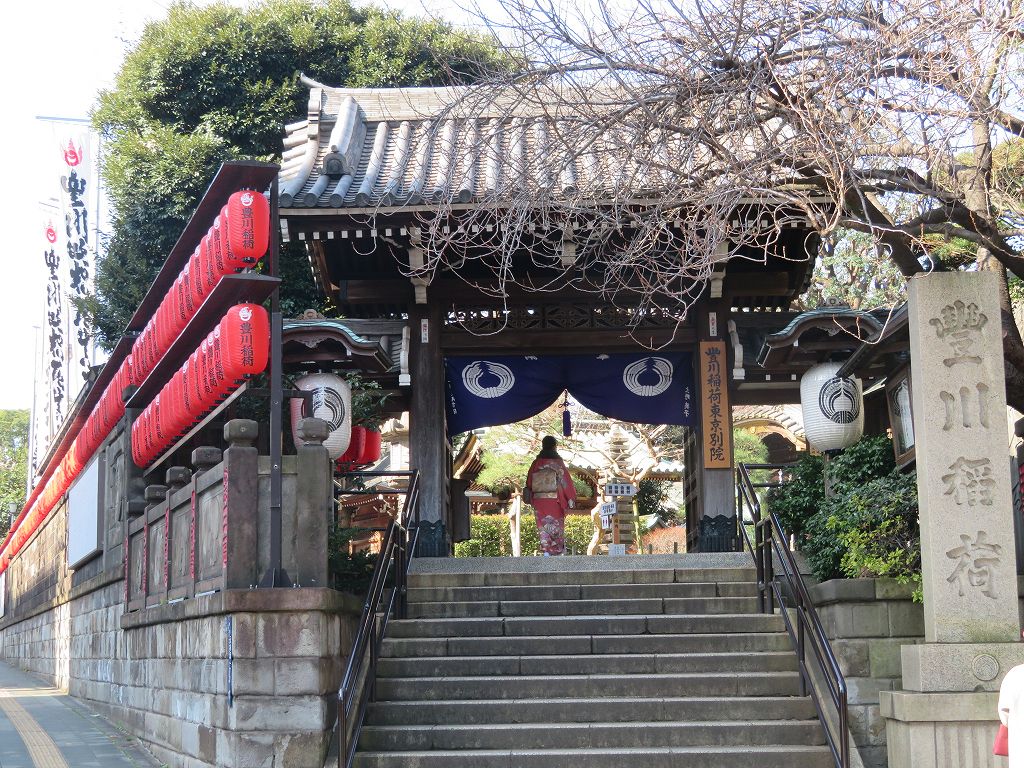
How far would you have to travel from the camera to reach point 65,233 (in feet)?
74.2

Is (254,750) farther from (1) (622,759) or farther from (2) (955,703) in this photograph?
(2) (955,703)

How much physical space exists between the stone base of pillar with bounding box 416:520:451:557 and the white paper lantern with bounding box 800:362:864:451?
4582mm

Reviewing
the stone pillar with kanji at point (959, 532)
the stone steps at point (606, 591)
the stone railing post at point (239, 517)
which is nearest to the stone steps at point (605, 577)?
the stone steps at point (606, 591)

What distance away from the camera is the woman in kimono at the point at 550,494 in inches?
598

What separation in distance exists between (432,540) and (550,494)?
2165mm

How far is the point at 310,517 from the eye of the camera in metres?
9.19

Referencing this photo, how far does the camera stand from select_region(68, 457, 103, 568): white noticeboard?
1791 cm

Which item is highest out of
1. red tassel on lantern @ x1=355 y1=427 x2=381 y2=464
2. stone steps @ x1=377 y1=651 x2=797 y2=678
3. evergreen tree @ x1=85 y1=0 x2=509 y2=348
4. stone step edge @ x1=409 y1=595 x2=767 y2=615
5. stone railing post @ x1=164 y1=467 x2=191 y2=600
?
evergreen tree @ x1=85 y1=0 x2=509 y2=348

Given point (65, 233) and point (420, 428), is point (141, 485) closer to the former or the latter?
point (420, 428)

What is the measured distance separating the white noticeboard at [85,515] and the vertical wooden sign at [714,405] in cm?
980

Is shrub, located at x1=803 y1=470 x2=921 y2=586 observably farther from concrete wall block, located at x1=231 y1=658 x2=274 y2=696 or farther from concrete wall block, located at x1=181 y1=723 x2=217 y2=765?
concrete wall block, located at x1=181 y1=723 x2=217 y2=765

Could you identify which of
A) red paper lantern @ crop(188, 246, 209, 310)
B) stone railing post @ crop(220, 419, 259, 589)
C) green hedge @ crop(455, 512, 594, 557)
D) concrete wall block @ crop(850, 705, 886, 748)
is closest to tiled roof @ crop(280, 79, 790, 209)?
red paper lantern @ crop(188, 246, 209, 310)

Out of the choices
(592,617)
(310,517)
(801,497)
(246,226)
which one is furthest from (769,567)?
(246,226)

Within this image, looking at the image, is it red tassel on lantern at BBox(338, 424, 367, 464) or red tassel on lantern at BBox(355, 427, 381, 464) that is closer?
red tassel on lantern at BBox(338, 424, 367, 464)
